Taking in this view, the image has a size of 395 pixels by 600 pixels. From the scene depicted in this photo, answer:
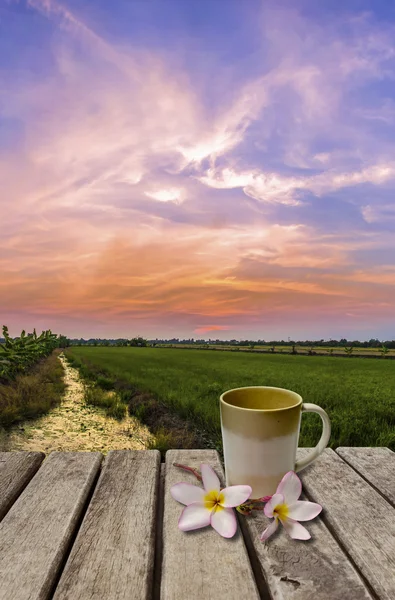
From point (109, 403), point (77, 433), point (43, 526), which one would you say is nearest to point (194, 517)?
point (43, 526)

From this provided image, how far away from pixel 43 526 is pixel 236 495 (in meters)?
0.61

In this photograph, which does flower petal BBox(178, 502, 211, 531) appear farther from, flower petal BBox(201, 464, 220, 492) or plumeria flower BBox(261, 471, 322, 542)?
plumeria flower BBox(261, 471, 322, 542)

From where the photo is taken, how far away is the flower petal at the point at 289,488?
3.89 ft

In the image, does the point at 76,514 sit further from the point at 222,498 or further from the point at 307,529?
the point at 307,529

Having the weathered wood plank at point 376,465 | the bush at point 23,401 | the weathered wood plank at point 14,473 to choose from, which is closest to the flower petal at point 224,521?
the weathered wood plank at point 376,465

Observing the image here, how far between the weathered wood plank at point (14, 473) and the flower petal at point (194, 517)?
2.10ft

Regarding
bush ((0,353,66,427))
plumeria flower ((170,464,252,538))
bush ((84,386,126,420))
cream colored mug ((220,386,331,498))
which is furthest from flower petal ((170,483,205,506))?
bush ((84,386,126,420))

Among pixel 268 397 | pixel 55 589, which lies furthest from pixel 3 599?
pixel 268 397

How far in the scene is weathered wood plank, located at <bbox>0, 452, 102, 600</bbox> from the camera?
3.14 ft

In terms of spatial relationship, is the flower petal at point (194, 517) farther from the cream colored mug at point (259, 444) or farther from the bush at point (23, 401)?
the bush at point (23, 401)

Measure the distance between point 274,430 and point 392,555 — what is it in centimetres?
44

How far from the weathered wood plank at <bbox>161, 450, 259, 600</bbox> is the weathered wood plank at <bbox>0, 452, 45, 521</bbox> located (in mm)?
605

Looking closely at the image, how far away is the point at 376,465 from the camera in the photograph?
5.50 ft

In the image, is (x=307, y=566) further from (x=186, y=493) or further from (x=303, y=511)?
(x=186, y=493)
